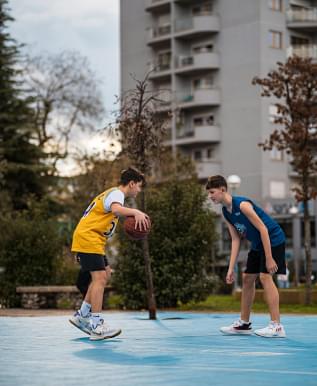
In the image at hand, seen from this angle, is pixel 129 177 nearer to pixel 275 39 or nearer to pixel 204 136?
pixel 204 136

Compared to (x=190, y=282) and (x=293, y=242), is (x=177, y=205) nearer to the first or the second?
(x=190, y=282)

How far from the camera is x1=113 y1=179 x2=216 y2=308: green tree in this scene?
22500mm

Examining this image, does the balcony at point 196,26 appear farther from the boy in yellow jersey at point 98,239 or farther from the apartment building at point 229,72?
the boy in yellow jersey at point 98,239

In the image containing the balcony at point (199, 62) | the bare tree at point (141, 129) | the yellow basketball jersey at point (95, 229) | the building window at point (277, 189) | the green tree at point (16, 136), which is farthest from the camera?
the balcony at point (199, 62)

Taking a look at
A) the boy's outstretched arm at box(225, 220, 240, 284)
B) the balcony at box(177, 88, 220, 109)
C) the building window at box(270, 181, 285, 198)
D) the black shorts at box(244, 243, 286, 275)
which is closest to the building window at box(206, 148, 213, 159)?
the balcony at box(177, 88, 220, 109)

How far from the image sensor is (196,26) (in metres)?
67.9

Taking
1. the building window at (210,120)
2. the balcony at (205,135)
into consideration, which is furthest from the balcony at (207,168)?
the building window at (210,120)

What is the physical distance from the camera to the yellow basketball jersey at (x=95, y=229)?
435 inches

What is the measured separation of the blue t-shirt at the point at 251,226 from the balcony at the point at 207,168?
53.7 metres

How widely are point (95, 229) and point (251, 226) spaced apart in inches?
70.3

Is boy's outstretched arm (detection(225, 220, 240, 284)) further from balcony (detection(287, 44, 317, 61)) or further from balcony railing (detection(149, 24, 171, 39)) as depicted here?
balcony railing (detection(149, 24, 171, 39))

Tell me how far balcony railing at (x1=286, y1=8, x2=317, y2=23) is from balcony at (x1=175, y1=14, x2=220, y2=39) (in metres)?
4.88

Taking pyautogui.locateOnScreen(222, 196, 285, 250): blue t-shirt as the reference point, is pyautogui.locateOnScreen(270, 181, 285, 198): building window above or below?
above

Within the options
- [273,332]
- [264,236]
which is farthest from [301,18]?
[273,332]
